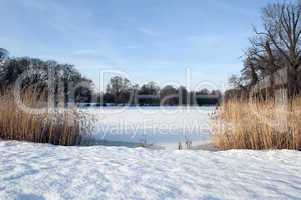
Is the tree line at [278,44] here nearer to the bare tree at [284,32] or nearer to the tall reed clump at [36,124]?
the bare tree at [284,32]

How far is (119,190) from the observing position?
8.25 feet

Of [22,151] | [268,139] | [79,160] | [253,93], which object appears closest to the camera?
[79,160]

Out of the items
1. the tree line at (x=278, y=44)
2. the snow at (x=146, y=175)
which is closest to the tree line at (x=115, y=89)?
the tree line at (x=278, y=44)

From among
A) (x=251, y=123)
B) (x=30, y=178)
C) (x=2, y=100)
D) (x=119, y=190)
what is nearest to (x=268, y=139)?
(x=251, y=123)

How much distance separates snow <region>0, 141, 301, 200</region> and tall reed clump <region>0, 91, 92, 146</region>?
52.8 inches

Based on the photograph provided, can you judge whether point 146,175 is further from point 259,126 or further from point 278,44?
point 278,44

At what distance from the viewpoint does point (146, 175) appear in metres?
2.98

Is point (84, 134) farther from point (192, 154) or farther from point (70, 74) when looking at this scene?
point (70, 74)

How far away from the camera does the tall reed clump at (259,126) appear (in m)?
5.07

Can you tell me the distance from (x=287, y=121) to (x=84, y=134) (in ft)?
12.6

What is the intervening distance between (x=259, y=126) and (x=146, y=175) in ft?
9.67

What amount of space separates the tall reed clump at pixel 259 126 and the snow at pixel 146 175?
29.6 inches

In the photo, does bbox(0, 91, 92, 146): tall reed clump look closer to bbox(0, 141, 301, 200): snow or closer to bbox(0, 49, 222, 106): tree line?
bbox(0, 141, 301, 200): snow

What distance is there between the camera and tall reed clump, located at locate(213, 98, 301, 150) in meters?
5.07
